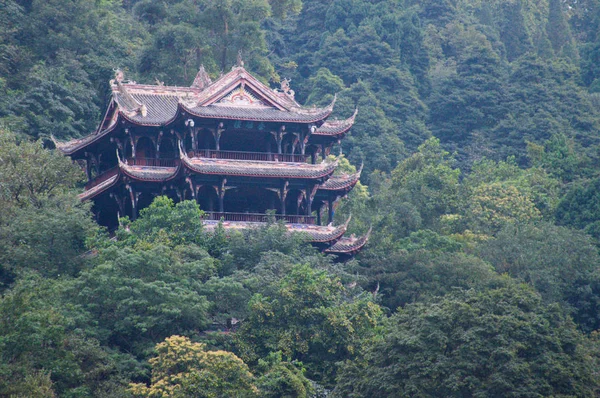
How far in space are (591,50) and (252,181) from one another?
4712cm

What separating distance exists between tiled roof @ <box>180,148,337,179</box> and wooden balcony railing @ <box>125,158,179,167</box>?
2203 millimetres

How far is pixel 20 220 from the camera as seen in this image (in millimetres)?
45125

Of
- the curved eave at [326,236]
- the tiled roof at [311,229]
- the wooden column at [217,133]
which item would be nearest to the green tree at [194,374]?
the tiled roof at [311,229]

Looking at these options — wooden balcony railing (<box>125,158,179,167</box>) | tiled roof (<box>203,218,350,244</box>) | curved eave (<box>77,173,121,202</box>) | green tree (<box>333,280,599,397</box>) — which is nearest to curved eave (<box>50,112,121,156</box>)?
wooden balcony railing (<box>125,158,179,167</box>)

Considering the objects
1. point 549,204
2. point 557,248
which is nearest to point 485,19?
point 549,204

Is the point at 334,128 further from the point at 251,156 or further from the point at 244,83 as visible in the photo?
the point at 244,83

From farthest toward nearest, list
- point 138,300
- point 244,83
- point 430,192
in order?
point 430,192
point 244,83
point 138,300

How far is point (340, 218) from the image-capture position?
60750 mm

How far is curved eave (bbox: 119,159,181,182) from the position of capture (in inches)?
1952

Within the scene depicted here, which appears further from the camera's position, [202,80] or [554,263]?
[202,80]

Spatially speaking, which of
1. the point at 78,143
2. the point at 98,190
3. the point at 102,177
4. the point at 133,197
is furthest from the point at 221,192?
the point at 78,143

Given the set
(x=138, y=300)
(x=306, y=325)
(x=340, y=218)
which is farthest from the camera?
(x=340, y=218)

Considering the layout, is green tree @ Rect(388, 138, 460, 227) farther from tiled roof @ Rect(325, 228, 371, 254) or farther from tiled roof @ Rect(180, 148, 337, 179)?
tiled roof @ Rect(180, 148, 337, 179)

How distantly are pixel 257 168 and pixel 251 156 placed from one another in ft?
4.06
